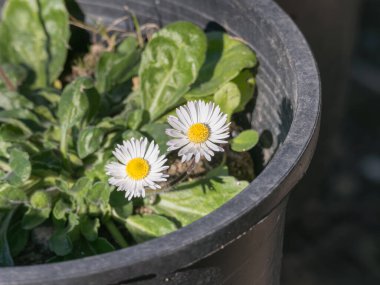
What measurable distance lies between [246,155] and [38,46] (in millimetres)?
640

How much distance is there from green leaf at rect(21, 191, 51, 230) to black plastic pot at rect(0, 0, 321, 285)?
46cm

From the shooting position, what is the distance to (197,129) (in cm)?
141

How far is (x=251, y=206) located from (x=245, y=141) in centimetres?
44

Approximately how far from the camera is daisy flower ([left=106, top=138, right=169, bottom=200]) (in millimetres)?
1409

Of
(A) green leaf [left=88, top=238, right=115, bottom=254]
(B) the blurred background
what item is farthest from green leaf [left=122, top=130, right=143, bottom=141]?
(B) the blurred background

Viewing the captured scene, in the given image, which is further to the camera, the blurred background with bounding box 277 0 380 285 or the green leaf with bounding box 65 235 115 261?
the blurred background with bounding box 277 0 380 285

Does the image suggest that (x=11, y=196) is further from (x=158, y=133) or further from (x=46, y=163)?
(x=158, y=133)

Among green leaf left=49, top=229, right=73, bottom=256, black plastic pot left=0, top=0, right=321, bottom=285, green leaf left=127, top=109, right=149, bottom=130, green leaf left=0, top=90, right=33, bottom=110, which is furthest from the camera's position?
green leaf left=0, top=90, right=33, bottom=110

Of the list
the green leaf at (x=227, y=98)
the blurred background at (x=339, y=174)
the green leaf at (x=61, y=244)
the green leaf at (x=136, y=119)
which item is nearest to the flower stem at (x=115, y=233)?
the green leaf at (x=61, y=244)

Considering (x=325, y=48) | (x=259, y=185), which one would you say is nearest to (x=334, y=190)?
(x=325, y=48)

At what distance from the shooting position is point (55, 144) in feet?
5.80

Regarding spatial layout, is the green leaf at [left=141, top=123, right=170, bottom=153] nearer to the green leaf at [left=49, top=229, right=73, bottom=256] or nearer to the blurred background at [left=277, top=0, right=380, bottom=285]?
the green leaf at [left=49, top=229, right=73, bottom=256]

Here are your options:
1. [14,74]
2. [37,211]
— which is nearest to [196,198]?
[37,211]

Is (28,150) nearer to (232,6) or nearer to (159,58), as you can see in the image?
(159,58)
